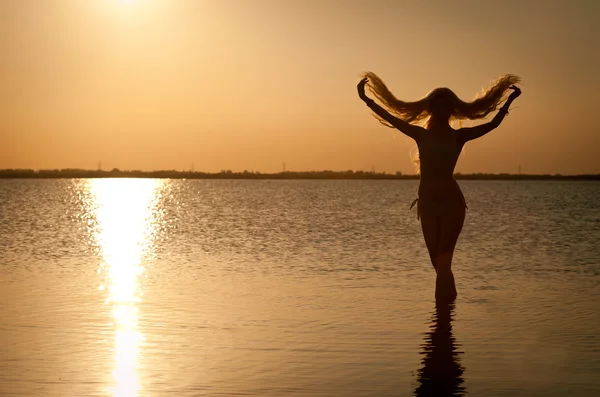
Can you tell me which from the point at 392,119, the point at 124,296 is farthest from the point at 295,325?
the point at 124,296

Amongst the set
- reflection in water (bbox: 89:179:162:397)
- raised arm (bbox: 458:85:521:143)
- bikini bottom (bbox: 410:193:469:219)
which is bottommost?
reflection in water (bbox: 89:179:162:397)

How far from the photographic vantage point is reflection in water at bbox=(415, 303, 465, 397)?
7.85 m

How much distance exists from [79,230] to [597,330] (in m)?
26.4

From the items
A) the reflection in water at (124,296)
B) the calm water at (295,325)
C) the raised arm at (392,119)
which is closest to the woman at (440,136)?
the raised arm at (392,119)

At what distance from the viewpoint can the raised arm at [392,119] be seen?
11.8m

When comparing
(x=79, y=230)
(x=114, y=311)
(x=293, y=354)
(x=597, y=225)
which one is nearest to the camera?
(x=293, y=354)

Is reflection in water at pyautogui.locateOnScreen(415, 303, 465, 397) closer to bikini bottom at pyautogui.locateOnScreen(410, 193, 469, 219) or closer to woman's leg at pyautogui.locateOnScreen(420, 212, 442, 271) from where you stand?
woman's leg at pyautogui.locateOnScreen(420, 212, 442, 271)

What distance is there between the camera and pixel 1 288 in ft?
47.8

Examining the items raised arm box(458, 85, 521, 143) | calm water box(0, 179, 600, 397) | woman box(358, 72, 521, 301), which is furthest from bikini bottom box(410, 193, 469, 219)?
calm water box(0, 179, 600, 397)

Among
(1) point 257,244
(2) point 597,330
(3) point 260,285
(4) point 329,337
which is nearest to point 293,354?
(4) point 329,337

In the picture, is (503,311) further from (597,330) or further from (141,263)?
(141,263)

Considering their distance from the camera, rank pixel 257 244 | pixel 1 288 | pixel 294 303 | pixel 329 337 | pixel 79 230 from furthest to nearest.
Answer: pixel 79 230
pixel 257 244
pixel 1 288
pixel 294 303
pixel 329 337

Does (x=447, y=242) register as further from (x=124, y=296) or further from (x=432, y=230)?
(x=124, y=296)

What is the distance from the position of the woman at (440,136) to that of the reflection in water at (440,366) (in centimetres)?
101
